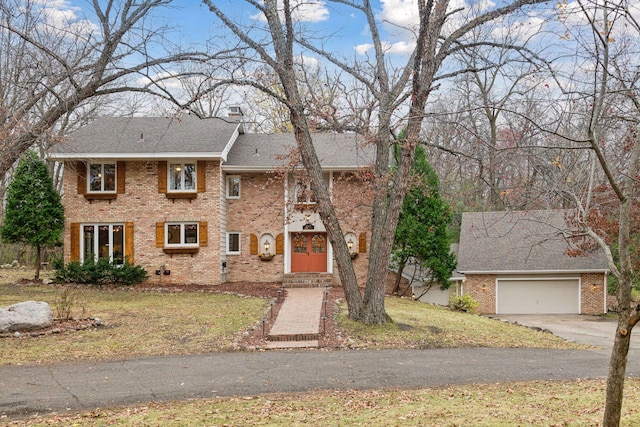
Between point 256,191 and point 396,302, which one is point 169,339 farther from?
point 256,191

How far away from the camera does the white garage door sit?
87.1ft

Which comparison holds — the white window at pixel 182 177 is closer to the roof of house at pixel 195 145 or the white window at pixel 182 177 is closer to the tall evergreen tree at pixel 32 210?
the roof of house at pixel 195 145

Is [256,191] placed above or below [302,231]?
above

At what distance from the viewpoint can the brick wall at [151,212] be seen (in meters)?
23.9

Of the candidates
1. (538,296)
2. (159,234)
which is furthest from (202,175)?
(538,296)

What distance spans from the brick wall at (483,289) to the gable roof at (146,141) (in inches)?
458

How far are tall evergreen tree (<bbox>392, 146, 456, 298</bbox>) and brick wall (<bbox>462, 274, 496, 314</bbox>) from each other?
9.68 feet

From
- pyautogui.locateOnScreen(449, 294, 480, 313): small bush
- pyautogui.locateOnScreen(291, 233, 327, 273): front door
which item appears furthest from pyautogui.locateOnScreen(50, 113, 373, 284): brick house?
pyautogui.locateOnScreen(449, 294, 480, 313): small bush

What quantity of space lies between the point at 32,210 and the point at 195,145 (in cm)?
644

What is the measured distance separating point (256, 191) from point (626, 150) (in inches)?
719

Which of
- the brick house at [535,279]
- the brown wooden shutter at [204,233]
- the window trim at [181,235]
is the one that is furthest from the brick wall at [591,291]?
the window trim at [181,235]

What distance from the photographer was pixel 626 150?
8.30 metres

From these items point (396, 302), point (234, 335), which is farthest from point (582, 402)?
point (396, 302)

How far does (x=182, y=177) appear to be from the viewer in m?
24.3
